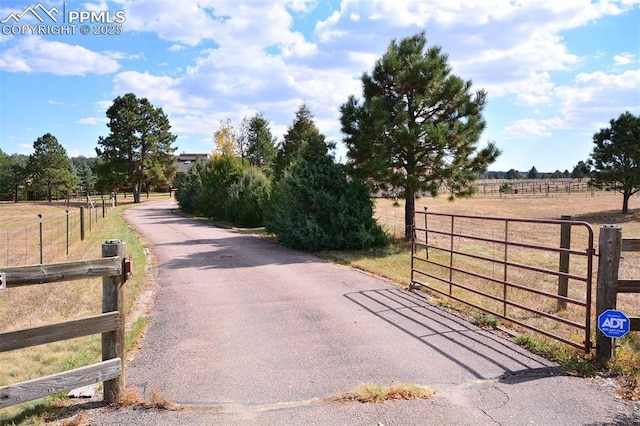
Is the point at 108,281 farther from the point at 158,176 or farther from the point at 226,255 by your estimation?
the point at 158,176

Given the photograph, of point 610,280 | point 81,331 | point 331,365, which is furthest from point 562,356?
point 81,331

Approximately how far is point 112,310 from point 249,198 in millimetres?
19358

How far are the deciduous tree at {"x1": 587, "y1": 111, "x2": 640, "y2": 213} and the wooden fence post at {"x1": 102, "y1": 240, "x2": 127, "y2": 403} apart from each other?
36899 millimetres

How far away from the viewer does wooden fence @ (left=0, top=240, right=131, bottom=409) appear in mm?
3416

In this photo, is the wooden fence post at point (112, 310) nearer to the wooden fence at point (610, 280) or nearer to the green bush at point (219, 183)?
the wooden fence at point (610, 280)

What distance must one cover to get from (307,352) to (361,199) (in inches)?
373

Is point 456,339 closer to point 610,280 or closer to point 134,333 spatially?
point 610,280

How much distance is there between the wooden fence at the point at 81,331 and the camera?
342 cm

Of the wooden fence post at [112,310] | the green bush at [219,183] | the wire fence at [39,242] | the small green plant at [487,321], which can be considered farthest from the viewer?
the green bush at [219,183]

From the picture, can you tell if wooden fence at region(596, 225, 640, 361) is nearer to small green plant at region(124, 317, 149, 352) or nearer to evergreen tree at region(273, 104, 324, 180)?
small green plant at region(124, 317, 149, 352)

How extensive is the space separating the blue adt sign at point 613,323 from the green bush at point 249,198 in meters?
17.7

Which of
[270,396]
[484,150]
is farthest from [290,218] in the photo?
[270,396]

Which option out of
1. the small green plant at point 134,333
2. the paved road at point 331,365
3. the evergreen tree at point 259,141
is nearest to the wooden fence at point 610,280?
the paved road at point 331,365

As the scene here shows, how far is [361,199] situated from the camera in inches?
561
